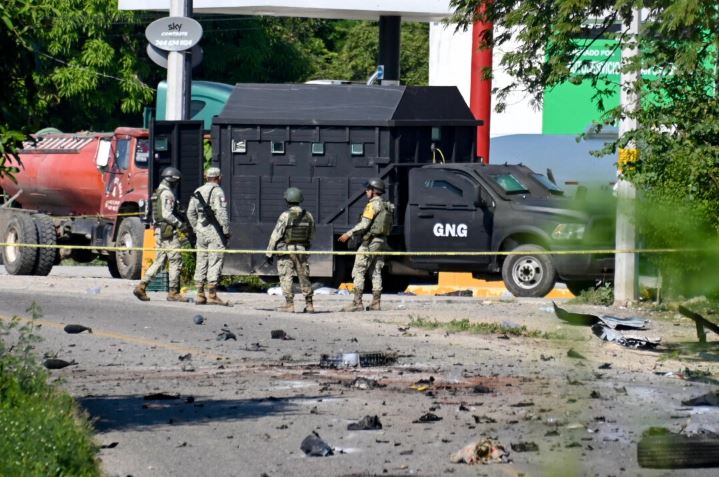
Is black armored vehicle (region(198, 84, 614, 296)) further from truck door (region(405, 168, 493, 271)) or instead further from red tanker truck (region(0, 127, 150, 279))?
red tanker truck (region(0, 127, 150, 279))

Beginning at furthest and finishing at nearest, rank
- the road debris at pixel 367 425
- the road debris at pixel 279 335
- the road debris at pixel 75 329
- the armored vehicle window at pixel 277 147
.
Answer: the armored vehicle window at pixel 277 147 < the road debris at pixel 75 329 < the road debris at pixel 279 335 < the road debris at pixel 367 425

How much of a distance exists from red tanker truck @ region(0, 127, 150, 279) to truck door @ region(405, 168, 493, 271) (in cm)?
508

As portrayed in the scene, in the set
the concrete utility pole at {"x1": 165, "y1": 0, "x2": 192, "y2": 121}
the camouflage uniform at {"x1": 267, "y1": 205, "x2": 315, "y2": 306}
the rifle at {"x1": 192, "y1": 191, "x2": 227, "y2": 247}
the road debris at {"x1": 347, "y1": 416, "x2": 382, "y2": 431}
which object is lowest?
the road debris at {"x1": 347, "y1": 416, "x2": 382, "y2": 431}

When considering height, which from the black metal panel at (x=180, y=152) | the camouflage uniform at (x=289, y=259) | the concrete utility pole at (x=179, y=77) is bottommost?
the camouflage uniform at (x=289, y=259)

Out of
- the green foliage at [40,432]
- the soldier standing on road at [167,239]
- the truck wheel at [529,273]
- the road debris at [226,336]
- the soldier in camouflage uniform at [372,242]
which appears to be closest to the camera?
the green foliage at [40,432]

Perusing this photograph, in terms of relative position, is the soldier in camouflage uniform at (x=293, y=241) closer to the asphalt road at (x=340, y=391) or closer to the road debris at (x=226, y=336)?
the asphalt road at (x=340, y=391)

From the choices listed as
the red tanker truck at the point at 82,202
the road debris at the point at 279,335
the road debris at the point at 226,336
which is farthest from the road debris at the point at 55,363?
the red tanker truck at the point at 82,202

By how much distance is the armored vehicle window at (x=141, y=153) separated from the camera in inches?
981

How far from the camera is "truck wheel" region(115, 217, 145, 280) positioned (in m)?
23.8

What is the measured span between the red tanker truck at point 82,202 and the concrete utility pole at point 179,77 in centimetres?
114

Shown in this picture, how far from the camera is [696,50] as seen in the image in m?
11.5

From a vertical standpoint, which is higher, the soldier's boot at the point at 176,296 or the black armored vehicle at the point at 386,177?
the black armored vehicle at the point at 386,177

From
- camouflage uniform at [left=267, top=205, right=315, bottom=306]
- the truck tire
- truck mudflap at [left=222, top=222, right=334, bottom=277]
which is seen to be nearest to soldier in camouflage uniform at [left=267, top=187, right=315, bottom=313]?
camouflage uniform at [left=267, top=205, right=315, bottom=306]

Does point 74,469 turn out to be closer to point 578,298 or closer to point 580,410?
point 580,410
